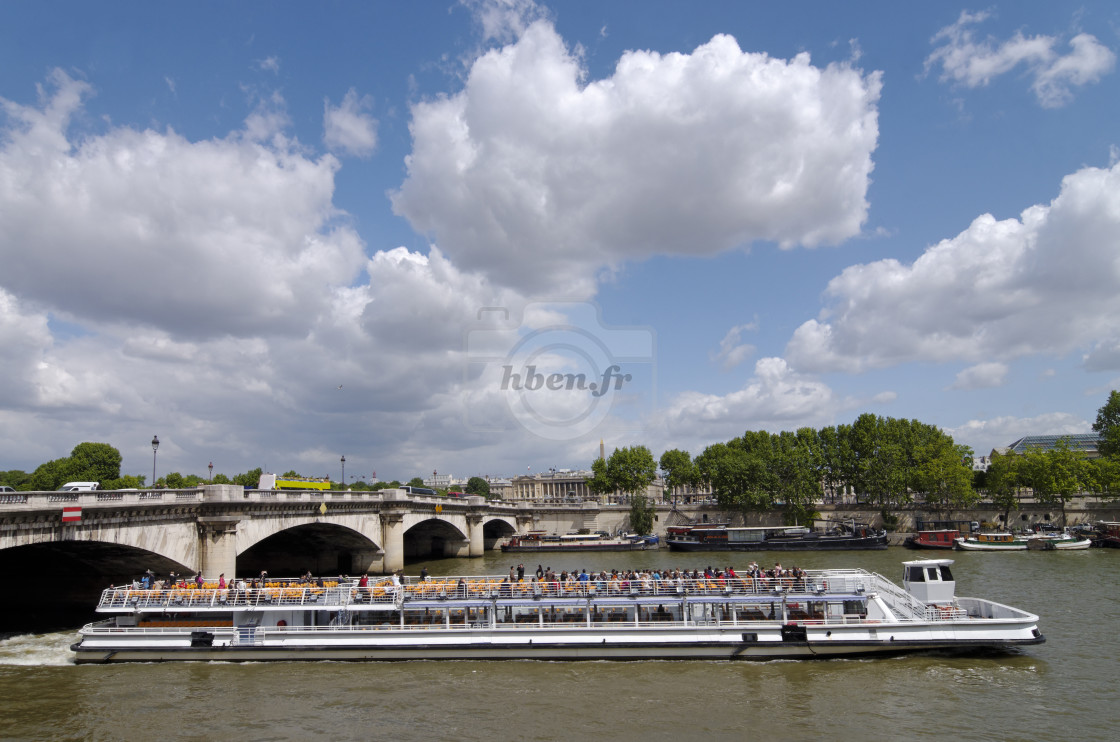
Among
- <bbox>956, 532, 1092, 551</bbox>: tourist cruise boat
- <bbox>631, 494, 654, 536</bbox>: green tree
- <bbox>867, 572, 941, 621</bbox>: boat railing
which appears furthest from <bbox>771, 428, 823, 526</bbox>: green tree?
<bbox>867, 572, 941, 621</bbox>: boat railing

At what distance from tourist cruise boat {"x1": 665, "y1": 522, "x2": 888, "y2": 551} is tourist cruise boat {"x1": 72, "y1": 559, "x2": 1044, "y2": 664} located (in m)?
48.5

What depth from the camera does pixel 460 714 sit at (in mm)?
24328

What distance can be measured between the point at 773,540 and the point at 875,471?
34.0 m

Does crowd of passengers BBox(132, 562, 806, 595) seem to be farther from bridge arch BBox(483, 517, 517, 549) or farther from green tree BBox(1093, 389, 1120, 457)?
green tree BBox(1093, 389, 1120, 457)

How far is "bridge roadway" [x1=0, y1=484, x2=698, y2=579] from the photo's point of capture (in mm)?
32094

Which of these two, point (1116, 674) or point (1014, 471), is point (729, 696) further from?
point (1014, 471)

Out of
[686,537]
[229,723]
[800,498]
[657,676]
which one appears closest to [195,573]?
[229,723]

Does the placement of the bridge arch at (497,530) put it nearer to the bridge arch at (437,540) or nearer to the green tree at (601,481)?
the bridge arch at (437,540)

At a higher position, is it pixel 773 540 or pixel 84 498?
pixel 84 498

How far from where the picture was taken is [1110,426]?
10675 centimetres

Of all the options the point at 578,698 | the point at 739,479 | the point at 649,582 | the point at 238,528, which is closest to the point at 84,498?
the point at 238,528

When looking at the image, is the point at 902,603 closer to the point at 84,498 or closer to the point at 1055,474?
the point at 84,498

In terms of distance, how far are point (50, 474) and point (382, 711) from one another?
12384 cm

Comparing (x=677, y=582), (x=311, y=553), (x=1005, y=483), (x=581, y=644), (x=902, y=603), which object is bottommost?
A: (x=581, y=644)
